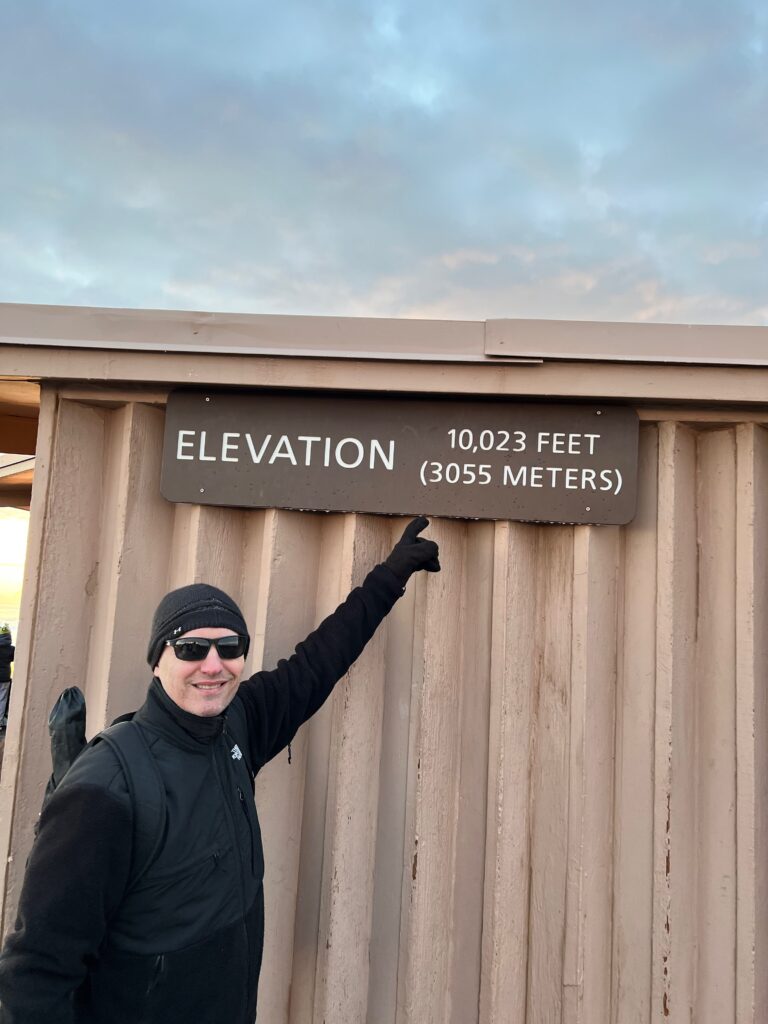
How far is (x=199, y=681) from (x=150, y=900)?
0.43m

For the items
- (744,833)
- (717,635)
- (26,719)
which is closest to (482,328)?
(717,635)

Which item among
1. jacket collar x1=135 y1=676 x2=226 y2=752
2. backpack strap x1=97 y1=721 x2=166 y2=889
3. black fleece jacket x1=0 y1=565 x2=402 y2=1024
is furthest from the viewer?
jacket collar x1=135 y1=676 x2=226 y2=752

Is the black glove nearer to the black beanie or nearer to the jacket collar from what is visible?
the black beanie

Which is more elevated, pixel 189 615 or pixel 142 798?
pixel 189 615

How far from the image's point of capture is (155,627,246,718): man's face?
1500 mm

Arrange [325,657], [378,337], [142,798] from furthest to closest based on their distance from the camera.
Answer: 1. [378,337]
2. [325,657]
3. [142,798]

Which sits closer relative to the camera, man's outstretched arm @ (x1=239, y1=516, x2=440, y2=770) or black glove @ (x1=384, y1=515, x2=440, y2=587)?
man's outstretched arm @ (x1=239, y1=516, x2=440, y2=770)

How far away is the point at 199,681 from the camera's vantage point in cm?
150

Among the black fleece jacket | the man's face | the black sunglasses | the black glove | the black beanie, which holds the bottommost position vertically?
the black fleece jacket

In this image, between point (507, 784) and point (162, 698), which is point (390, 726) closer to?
point (507, 784)

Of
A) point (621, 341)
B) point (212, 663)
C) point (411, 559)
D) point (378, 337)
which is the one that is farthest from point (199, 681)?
point (621, 341)

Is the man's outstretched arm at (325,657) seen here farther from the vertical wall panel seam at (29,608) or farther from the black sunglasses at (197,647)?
the vertical wall panel seam at (29,608)

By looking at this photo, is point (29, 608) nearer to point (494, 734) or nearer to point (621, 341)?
point (494, 734)

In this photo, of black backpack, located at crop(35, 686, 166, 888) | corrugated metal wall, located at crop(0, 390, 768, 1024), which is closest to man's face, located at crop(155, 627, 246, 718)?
black backpack, located at crop(35, 686, 166, 888)
